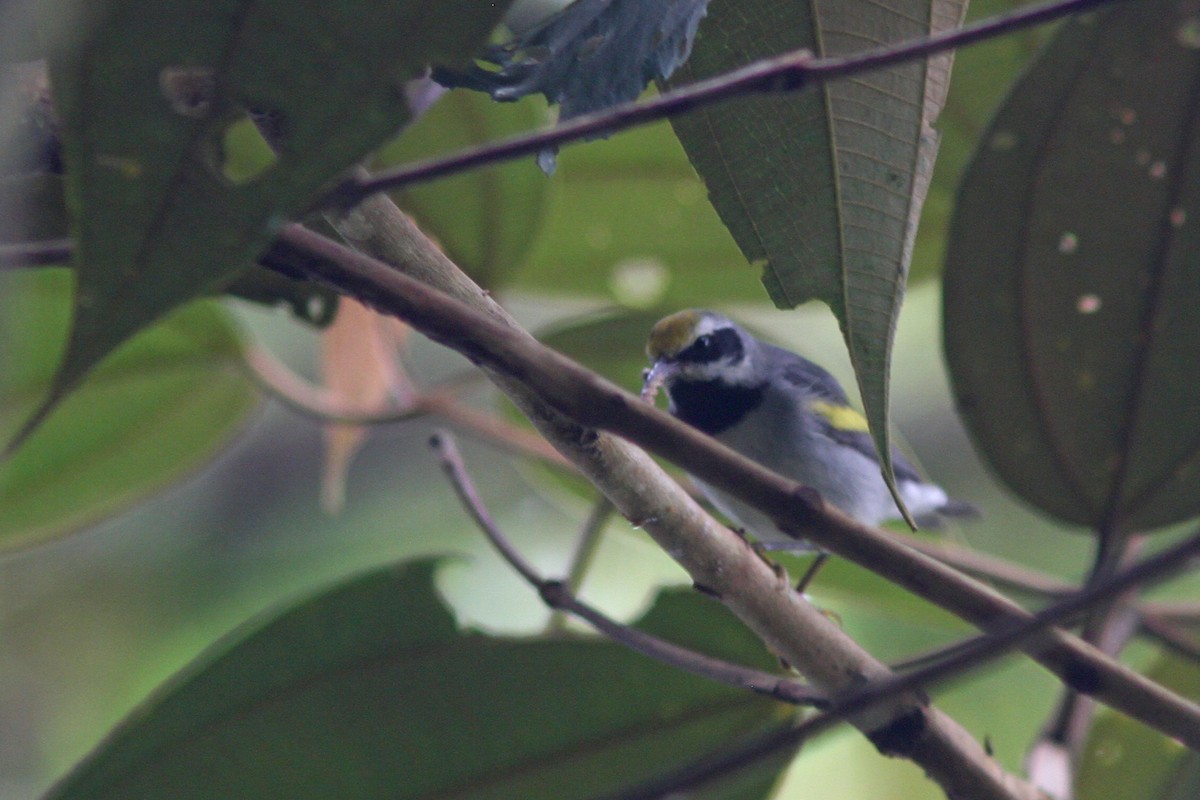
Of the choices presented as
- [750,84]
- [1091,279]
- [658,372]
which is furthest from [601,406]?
[658,372]

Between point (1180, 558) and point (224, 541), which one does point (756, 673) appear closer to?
point (1180, 558)

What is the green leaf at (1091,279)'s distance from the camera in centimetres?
97

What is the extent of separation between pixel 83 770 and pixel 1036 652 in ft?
2.29

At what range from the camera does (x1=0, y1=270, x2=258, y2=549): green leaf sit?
123 centimetres

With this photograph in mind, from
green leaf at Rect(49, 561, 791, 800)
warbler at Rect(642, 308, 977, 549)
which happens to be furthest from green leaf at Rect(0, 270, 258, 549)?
warbler at Rect(642, 308, 977, 549)

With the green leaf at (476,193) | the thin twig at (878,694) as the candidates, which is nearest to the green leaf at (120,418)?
the green leaf at (476,193)

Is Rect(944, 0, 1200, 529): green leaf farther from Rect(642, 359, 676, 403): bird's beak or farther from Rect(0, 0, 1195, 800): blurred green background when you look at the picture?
Rect(642, 359, 676, 403): bird's beak

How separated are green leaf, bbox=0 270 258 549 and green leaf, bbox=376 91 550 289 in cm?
28

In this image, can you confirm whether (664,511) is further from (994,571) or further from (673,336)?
(673,336)

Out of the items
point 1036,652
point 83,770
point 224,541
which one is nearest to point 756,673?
point 1036,652

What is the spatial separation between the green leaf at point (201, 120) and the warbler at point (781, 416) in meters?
1.15

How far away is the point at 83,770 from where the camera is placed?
2.82 feet

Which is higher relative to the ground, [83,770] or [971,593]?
[971,593]

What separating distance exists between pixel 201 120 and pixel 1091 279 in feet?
2.78
